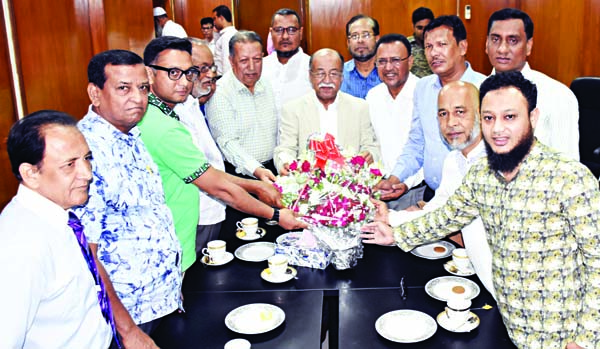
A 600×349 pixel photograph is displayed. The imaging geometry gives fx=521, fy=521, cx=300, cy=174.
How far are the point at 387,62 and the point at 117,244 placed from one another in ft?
8.25

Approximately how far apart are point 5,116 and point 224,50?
221 inches

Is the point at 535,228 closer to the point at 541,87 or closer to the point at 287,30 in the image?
the point at 541,87

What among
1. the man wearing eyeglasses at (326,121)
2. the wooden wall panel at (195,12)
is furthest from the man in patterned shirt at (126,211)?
the wooden wall panel at (195,12)

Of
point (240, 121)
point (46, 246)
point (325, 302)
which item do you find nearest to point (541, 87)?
point (325, 302)

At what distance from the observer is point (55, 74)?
306cm

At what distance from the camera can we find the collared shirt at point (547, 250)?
1.70 m

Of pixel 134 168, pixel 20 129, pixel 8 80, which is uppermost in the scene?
pixel 8 80

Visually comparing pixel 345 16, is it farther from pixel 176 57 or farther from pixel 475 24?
pixel 176 57

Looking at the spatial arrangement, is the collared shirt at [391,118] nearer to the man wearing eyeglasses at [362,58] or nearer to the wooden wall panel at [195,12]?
the man wearing eyeglasses at [362,58]

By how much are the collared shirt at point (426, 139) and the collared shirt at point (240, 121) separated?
1.02m

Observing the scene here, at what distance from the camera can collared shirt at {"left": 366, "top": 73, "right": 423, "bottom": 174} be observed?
3.85 meters

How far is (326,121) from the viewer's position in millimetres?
3725

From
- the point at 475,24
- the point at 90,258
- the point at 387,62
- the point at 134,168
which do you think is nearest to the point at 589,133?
the point at 387,62

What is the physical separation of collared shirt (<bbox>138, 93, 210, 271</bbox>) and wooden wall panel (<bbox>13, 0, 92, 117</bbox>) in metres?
0.80
